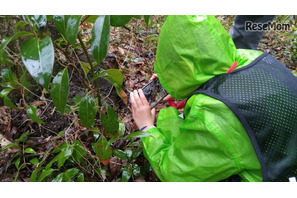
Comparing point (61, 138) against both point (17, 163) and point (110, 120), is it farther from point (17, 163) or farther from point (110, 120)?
point (110, 120)

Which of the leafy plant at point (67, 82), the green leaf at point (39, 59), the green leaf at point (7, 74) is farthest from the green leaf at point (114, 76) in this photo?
the green leaf at point (7, 74)

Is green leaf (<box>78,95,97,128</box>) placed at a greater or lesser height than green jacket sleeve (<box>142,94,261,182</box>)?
greater

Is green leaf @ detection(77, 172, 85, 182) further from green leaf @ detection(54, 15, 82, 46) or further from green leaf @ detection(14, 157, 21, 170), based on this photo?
green leaf @ detection(54, 15, 82, 46)

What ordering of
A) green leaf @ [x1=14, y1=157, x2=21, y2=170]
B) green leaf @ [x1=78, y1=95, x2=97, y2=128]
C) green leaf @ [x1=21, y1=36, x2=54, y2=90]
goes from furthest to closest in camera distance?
1. green leaf @ [x1=14, y1=157, x2=21, y2=170]
2. green leaf @ [x1=78, y1=95, x2=97, y2=128]
3. green leaf @ [x1=21, y1=36, x2=54, y2=90]

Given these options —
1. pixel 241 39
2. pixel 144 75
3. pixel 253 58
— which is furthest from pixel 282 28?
pixel 253 58

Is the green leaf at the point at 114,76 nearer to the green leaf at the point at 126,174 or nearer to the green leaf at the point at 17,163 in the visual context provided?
the green leaf at the point at 126,174

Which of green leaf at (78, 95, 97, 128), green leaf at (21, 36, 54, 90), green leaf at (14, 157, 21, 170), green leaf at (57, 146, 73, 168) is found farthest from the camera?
green leaf at (14, 157, 21, 170)

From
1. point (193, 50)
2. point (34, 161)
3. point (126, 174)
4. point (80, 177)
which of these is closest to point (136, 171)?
point (126, 174)

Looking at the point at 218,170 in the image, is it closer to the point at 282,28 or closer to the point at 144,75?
the point at 144,75

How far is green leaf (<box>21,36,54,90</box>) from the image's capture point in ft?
1.64

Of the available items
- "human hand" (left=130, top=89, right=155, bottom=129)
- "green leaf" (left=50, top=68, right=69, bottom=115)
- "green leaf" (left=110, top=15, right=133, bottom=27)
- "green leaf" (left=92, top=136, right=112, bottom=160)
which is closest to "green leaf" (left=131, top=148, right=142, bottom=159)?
"human hand" (left=130, top=89, right=155, bottom=129)

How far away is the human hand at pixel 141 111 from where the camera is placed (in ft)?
4.09

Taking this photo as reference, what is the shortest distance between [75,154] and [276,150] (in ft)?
2.79

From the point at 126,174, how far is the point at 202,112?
1.76 feet
